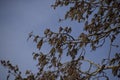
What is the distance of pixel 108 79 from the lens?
266 inches

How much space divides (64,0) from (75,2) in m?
0.40

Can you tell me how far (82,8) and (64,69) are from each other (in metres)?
1.78

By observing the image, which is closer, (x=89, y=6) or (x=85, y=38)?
(x=85, y=38)

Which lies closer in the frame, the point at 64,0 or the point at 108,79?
the point at 108,79

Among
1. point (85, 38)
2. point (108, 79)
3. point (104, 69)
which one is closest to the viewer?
point (85, 38)

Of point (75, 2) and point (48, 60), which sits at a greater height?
point (75, 2)

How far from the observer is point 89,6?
7.00 m

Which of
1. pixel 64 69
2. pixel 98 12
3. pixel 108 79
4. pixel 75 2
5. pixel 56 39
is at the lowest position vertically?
pixel 108 79

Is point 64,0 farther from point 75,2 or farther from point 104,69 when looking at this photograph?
point 104,69

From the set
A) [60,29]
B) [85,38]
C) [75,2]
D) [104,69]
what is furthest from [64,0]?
[104,69]

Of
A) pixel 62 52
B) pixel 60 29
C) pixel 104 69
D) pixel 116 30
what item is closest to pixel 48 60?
pixel 62 52

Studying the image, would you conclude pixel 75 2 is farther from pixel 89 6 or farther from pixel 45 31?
pixel 45 31

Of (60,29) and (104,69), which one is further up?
(60,29)

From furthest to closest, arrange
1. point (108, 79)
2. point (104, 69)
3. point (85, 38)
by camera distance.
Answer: point (104, 69)
point (108, 79)
point (85, 38)
